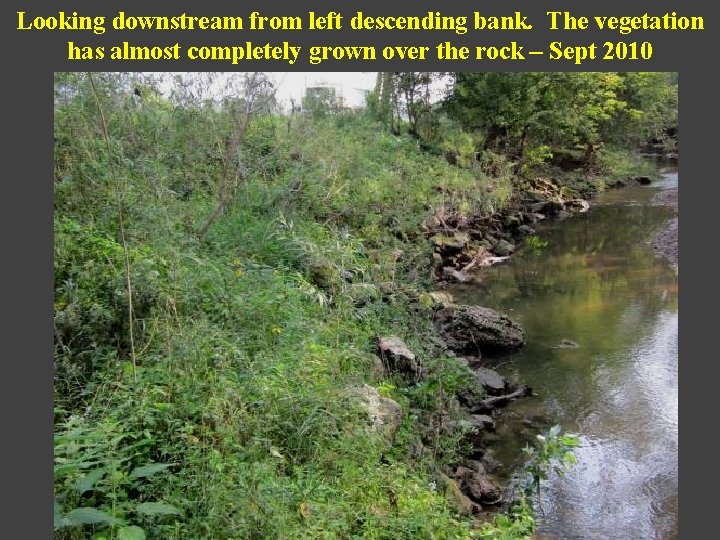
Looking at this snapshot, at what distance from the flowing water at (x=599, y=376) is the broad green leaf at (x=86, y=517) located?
12.4 ft

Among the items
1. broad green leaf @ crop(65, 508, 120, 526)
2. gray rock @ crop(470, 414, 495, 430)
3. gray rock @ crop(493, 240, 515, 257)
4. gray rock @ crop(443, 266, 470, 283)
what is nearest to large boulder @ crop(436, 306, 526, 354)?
gray rock @ crop(470, 414, 495, 430)

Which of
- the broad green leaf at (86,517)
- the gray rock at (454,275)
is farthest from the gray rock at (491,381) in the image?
the broad green leaf at (86,517)

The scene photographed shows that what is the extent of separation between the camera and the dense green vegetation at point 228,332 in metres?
3.43

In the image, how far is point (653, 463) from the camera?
6148 millimetres

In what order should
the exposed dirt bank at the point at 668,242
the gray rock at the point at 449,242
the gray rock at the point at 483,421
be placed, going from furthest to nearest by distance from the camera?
the exposed dirt bank at the point at 668,242 < the gray rock at the point at 449,242 < the gray rock at the point at 483,421

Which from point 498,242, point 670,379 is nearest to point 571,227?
point 498,242

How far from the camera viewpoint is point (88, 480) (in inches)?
120

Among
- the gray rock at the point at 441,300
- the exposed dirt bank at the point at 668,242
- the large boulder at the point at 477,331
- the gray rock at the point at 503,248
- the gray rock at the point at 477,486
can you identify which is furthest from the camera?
the gray rock at the point at 503,248

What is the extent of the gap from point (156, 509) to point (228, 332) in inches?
83.7

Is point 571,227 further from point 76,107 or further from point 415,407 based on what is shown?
point 76,107

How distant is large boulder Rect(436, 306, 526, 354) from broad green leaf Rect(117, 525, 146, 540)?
608 centimetres

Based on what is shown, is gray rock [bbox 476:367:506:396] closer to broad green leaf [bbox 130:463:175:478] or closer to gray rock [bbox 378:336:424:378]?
gray rock [bbox 378:336:424:378]

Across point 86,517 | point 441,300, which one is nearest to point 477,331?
point 441,300

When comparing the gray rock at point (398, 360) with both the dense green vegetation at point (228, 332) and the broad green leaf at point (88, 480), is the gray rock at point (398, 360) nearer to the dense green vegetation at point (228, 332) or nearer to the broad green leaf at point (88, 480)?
the dense green vegetation at point (228, 332)
